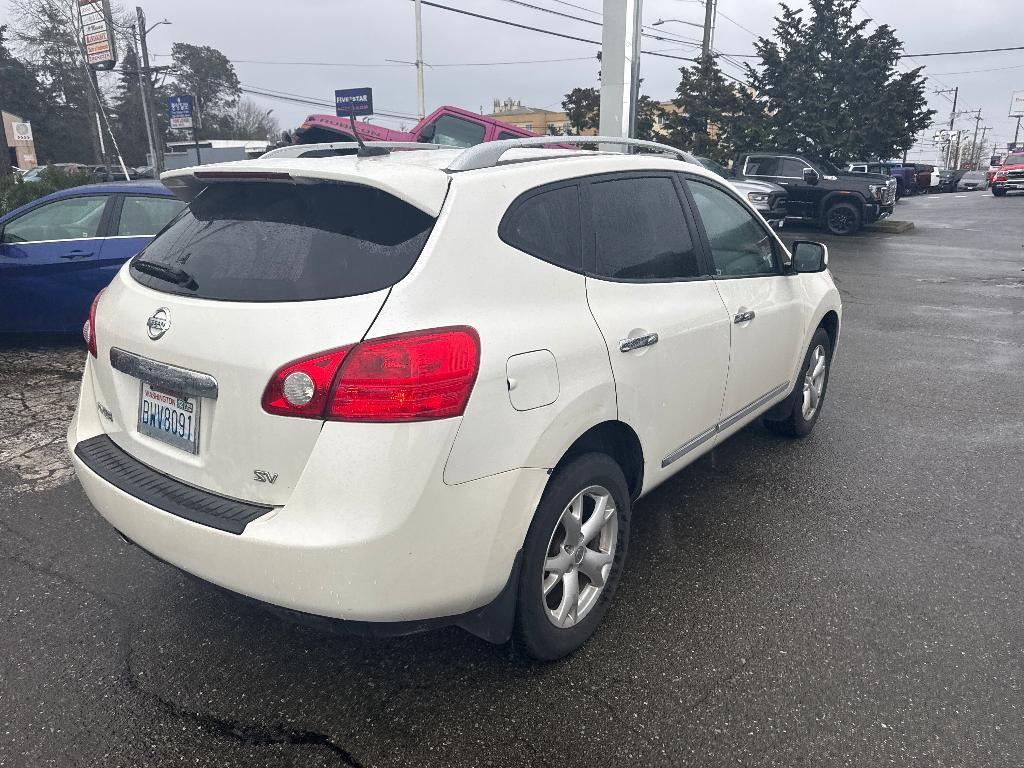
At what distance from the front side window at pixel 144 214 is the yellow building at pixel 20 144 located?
2034 cm

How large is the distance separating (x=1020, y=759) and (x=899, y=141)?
27.0 meters

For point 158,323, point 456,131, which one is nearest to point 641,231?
point 158,323

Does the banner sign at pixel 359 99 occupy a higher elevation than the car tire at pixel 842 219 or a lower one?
higher

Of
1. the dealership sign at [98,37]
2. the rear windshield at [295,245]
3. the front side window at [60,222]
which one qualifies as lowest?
the front side window at [60,222]

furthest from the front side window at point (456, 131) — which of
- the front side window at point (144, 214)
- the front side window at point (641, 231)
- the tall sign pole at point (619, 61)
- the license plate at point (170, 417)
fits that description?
the license plate at point (170, 417)

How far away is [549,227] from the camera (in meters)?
2.51

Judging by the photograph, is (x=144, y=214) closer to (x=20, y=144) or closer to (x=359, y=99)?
(x=359, y=99)

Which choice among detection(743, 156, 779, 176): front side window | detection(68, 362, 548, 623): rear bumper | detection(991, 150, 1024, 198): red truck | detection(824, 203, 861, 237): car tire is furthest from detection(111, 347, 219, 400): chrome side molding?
detection(991, 150, 1024, 198): red truck

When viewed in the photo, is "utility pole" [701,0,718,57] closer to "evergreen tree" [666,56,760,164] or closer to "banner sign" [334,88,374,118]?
"evergreen tree" [666,56,760,164]

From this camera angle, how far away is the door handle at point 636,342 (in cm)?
260

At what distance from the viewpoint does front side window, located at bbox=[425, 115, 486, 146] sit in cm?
1274

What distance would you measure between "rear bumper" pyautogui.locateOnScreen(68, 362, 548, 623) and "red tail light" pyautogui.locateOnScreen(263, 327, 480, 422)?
43mm

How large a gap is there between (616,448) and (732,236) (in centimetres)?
146

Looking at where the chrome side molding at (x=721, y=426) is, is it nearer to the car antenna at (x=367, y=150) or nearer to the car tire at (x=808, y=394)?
the car tire at (x=808, y=394)
